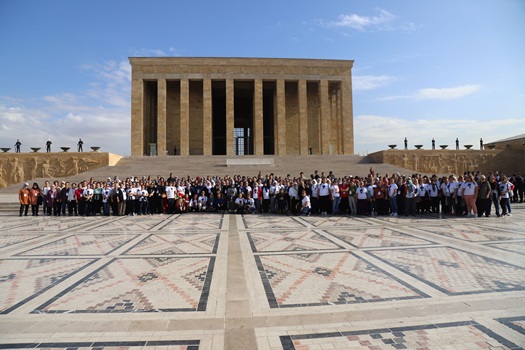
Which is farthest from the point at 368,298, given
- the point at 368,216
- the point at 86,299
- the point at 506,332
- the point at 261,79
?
the point at 261,79

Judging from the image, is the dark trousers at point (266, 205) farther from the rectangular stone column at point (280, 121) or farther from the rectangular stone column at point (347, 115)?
the rectangular stone column at point (347, 115)

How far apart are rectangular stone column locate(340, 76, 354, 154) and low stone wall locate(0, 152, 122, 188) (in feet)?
72.6

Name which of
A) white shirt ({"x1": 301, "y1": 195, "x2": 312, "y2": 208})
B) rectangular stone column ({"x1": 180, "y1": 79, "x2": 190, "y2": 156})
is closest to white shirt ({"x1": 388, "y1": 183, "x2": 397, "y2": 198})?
white shirt ({"x1": 301, "y1": 195, "x2": 312, "y2": 208})

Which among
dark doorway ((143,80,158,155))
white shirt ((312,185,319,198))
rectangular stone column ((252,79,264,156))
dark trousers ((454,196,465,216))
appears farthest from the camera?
dark doorway ((143,80,158,155))

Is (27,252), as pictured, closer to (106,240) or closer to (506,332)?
(106,240)

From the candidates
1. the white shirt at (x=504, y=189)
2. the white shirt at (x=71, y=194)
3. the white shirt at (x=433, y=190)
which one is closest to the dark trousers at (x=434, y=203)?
the white shirt at (x=433, y=190)

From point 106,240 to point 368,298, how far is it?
6.05 meters

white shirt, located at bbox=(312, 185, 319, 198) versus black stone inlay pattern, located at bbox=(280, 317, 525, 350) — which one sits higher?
white shirt, located at bbox=(312, 185, 319, 198)

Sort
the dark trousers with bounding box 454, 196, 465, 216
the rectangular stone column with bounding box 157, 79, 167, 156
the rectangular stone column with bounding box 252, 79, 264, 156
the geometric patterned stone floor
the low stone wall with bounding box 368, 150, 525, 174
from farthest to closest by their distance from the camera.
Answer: the rectangular stone column with bounding box 252, 79, 264, 156 → the rectangular stone column with bounding box 157, 79, 167, 156 → the low stone wall with bounding box 368, 150, 525, 174 → the dark trousers with bounding box 454, 196, 465, 216 → the geometric patterned stone floor

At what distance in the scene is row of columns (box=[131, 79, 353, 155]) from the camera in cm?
2870

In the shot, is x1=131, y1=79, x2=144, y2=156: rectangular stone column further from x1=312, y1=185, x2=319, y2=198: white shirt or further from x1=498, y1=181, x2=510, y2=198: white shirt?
x1=498, y1=181, x2=510, y2=198: white shirt

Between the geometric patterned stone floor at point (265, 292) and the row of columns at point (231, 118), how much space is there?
23079 mm

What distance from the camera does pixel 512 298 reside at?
3.45 metres

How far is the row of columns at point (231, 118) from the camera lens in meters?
28.7
